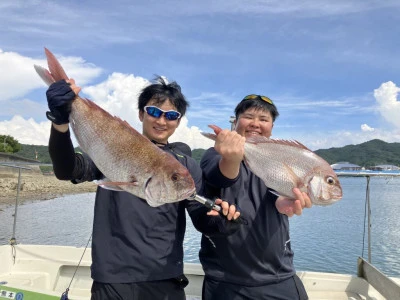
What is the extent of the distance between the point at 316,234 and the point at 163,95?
59.6 feet

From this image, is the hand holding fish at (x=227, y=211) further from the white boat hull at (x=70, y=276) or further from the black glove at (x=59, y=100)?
the white boat hull at (x=70, y=276)

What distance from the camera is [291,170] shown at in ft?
7.92

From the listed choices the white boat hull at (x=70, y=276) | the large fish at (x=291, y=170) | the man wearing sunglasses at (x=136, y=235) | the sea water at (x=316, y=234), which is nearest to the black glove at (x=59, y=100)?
the man wearing sunglasses at (x=136, y=235)

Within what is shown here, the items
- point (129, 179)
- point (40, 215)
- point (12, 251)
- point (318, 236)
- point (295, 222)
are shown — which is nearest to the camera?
point (129, 179)

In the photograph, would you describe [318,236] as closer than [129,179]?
No

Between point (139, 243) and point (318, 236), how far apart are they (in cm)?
1781

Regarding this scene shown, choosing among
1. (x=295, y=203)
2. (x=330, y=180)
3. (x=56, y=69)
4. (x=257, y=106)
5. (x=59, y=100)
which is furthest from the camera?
(x=257, y=106)

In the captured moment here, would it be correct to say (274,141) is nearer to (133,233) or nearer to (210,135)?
(210,135)

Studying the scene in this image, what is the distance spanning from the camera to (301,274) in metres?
5.10

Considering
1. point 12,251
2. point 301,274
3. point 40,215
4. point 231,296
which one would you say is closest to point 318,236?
point 301,274

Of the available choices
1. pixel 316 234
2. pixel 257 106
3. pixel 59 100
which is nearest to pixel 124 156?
pixel 59 100

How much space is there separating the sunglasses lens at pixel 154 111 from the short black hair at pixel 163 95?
176 mm

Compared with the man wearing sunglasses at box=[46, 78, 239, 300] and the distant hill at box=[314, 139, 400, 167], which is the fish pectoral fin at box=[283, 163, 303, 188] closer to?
the man wearing sunglasses at box=[46, 78, 239, 300]

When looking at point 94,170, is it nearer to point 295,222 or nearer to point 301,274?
point 301,274
